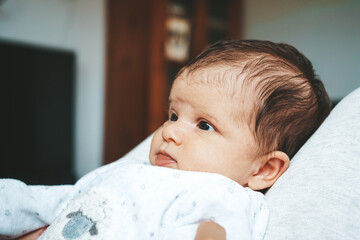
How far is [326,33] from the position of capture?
1891 mm

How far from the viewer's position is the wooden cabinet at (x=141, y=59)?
8.38 ft

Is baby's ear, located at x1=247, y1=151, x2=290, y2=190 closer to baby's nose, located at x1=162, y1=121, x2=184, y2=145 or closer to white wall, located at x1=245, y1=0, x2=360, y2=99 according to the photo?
baby's nose, located at x1=162, y1=121, x2=184, y2=145

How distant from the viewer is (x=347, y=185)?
0.47 meters

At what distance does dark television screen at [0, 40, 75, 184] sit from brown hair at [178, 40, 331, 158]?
1881mm

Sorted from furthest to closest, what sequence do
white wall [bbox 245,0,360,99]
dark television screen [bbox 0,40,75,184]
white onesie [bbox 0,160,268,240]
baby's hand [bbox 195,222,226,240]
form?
dark television screen [bbox 0,40,75,184]
white wall [bbox 245,0,360,99]
white onesie [bbox 0,160,268,240]
baby's hand [bbox 195,222,226,240]

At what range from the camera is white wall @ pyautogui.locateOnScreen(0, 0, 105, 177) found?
245 centimetres

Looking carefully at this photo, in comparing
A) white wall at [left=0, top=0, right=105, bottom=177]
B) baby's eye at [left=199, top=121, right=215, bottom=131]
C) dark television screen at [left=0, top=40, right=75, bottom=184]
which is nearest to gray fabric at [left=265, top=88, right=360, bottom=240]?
baby's eye at [left=199, top=121, right=215, bottom=131]

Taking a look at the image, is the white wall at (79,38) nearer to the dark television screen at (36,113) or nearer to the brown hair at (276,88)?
the dark television screen at (36,113)

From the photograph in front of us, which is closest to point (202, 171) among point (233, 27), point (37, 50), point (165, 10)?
point (37, 50)

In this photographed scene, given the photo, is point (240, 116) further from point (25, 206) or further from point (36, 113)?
point (36, 113)

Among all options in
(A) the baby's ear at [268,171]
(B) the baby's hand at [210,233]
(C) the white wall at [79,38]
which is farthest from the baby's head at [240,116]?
(C) the white wall at [79,38]

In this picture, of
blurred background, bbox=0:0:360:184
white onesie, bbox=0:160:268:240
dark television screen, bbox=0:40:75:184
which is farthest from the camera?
dark television screen, bbox=0:40:75:184

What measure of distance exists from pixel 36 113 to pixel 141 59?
967mm

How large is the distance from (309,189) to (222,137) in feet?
0.65
